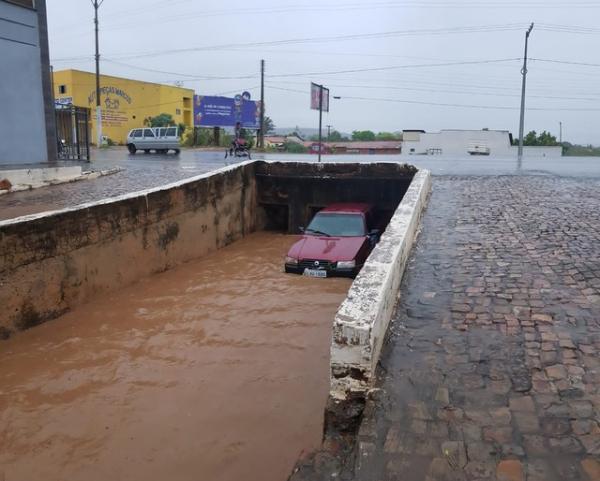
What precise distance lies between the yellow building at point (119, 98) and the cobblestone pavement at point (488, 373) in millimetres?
41302

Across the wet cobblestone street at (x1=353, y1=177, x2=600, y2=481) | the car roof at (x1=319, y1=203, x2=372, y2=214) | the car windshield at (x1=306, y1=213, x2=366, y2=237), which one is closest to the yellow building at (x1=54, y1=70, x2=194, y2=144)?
the car roof at (x1=319, y1=203, x2=372, y2=214)

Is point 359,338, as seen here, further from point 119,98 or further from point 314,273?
point 119,98

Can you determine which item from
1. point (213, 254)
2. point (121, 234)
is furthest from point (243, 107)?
point (121, 234)

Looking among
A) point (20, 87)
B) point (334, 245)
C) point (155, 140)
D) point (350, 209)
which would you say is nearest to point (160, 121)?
point (155, 140)

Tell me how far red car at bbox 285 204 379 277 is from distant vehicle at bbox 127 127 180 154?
20285 millimetres

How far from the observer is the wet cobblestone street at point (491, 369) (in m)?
3.38

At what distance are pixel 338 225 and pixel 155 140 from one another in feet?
72.6

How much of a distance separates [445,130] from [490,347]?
167 ft

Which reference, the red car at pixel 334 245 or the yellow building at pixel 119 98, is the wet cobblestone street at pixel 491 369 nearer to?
the red car at pixel 334 245

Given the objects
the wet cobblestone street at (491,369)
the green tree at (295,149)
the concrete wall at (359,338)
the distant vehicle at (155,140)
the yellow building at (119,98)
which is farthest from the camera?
the green tree at (295,149)

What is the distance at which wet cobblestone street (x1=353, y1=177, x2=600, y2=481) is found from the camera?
3377 mm

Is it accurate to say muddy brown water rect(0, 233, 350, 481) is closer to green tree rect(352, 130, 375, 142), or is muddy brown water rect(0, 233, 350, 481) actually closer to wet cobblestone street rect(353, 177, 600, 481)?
wet cobblestone street rect(353, 177, 600, 481)

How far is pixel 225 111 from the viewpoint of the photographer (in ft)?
145

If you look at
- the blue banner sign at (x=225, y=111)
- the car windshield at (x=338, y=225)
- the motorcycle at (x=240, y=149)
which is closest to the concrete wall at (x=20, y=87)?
the motorcycle at (x=240, y=149)
